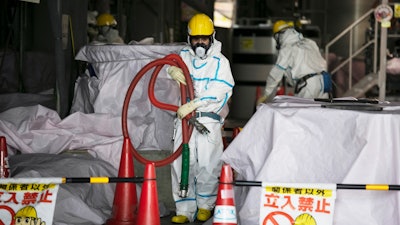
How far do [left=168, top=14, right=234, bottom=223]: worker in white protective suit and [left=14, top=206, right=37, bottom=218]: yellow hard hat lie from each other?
2.35 m

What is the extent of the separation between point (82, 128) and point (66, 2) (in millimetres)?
1775

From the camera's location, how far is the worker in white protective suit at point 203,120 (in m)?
8.71

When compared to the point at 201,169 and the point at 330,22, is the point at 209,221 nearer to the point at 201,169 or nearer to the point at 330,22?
the point at 201,169

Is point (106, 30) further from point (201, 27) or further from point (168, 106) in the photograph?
point (201, 27)

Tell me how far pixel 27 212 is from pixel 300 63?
7.23 m

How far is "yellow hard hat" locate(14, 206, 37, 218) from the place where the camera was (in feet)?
21.6

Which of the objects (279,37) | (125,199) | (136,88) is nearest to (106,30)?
(279,37)

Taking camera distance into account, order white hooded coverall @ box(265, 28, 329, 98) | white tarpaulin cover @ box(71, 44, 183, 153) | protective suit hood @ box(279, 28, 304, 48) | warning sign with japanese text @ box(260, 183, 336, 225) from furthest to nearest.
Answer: protective suit hood @ box(279, 28, 304, 48) < white hooded coverall @ box(265, 28, 329, 98) < white tarpaulin cover @ box(71, 44, 183, 153) < warning sign with japanese text @ box(260, 183, 336, 225)

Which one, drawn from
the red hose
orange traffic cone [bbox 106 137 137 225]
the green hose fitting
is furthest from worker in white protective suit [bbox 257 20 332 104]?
orange traffic cone [bbox 106 137 137 225]

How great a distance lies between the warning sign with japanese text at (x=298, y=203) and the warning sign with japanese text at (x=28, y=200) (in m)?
1.56

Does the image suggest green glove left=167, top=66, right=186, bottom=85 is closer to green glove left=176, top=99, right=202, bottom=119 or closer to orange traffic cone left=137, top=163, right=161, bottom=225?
green glove left=176, top=99, right=202, bottom=119

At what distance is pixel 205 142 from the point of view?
8805 mm

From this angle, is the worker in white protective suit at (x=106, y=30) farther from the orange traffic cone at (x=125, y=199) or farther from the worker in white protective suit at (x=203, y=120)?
the orange traffic cone at (x=125, y=199)

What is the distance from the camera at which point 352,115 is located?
693 cm
